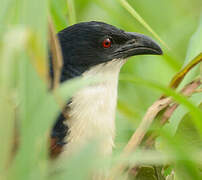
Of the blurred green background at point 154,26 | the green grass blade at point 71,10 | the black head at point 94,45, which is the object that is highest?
the green grass blade at point 71,10

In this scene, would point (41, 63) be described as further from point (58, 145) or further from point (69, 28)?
point (69, 28)

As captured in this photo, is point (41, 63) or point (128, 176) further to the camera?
point (128, 176)

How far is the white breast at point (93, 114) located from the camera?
2.26 meters

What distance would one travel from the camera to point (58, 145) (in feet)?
7.26

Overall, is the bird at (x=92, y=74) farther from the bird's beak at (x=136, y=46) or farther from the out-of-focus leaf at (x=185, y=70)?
the out-of-focus leaf at (x=185, y=70)

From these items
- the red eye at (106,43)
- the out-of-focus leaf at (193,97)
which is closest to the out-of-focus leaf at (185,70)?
the out-of-focus leaf at (193,97)

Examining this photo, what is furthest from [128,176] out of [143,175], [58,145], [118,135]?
[118,135]

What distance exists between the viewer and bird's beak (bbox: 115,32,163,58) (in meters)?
2.69

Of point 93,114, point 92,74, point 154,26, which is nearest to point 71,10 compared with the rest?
point 92,74

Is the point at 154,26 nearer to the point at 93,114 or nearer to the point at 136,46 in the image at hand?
the point at 136,46

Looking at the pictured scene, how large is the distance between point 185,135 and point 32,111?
1056mm

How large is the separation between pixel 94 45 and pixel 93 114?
0.38 m

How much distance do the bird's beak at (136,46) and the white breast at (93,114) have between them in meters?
0.21

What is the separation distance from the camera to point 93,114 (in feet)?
7.75
